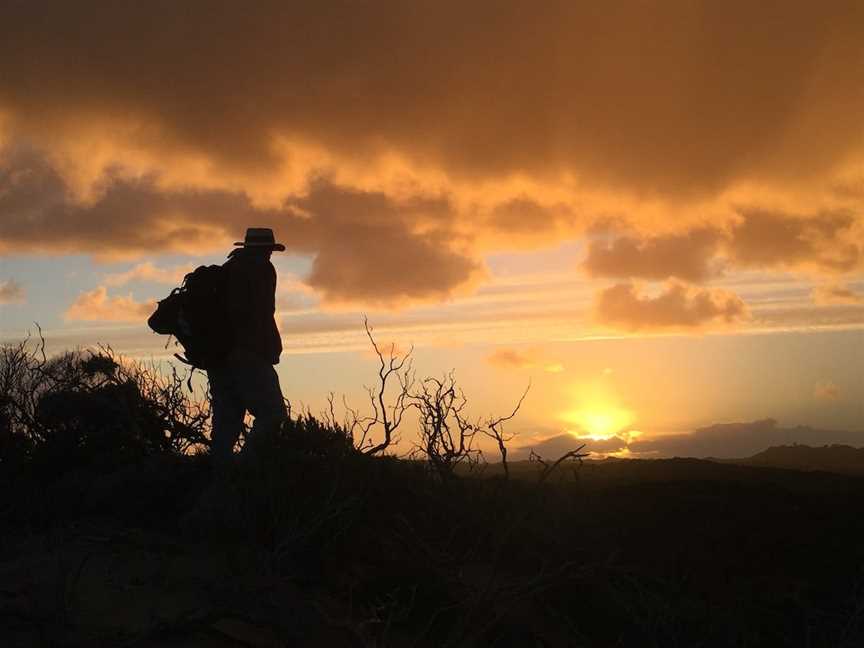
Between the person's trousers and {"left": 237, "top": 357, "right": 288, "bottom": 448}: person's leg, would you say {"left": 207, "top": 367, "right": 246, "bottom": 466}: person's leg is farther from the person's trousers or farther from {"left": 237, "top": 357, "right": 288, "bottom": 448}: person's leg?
{"left": 237, "top": 357, "right": 288, "bottom": 448}: person's leg

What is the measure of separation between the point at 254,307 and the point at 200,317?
0.44m

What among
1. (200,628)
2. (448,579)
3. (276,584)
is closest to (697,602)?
(448,579)

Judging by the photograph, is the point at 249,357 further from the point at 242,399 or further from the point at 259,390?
the point at 242,399

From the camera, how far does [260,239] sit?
25.1 ft

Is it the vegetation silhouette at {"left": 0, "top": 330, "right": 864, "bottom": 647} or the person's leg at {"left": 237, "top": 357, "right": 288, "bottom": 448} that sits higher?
the person's leg at {"left": 237, "top": 357, "right": 288, "bottom": 448}

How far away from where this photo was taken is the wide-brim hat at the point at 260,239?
7641 mm

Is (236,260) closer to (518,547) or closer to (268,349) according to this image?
(268,349)

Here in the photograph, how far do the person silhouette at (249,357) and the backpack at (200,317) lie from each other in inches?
2.3

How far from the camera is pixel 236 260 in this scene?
763cm

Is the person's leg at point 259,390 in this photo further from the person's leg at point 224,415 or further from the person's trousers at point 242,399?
the person's leg at point 224,415

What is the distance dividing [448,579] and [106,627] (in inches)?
81.6

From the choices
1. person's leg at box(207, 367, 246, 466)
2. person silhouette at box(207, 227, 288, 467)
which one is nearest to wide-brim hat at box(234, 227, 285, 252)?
person silhouette at box(207, 227, 288, 467)

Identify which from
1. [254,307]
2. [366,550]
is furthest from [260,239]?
[366,550]

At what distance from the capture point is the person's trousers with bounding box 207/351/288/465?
7375 millimetres
